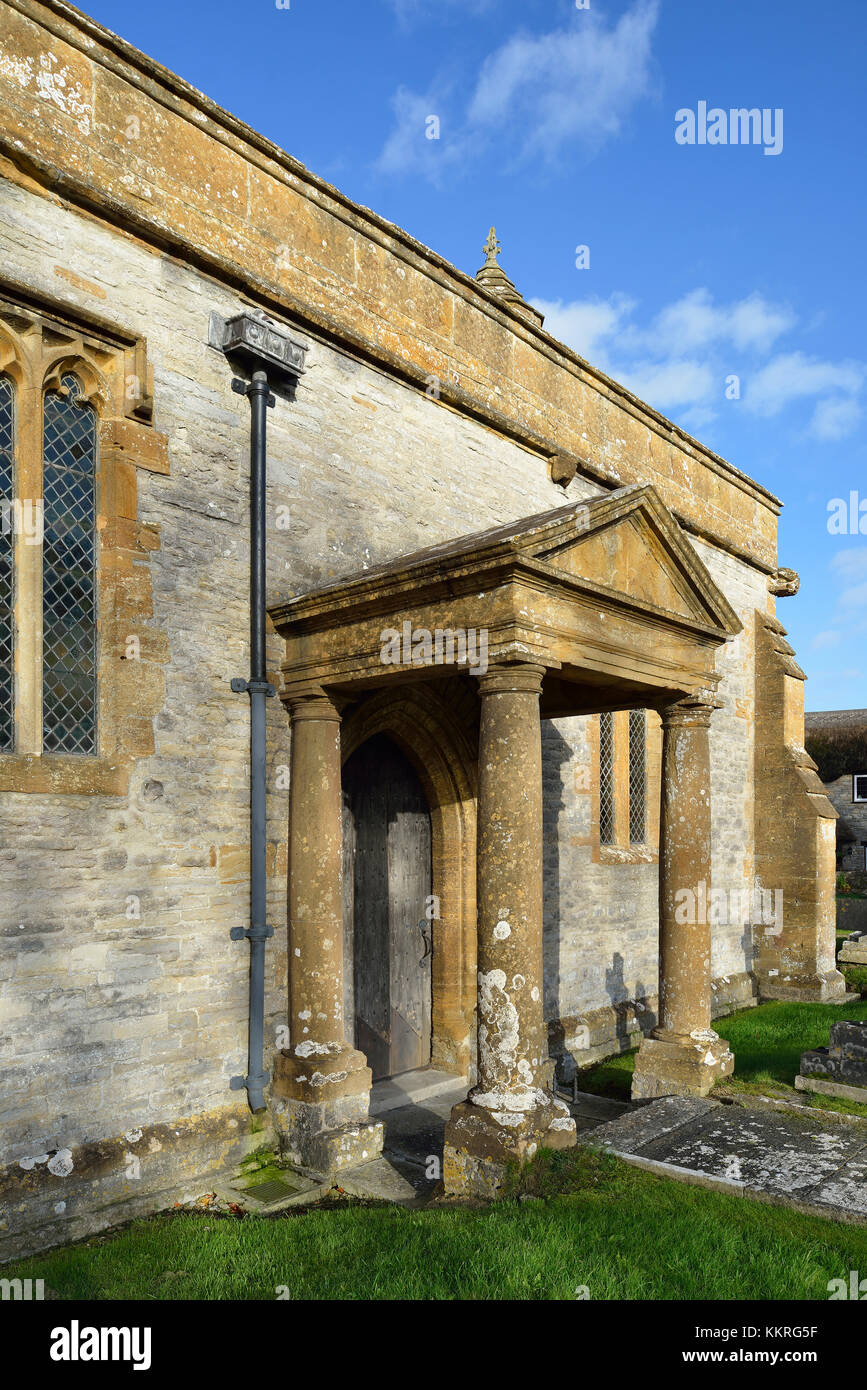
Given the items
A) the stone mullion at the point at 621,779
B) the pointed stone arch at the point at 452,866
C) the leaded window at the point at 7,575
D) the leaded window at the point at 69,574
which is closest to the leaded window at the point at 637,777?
the stone mullion at the point at 621,779

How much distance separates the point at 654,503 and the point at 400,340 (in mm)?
2897

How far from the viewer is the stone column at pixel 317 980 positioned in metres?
6.31

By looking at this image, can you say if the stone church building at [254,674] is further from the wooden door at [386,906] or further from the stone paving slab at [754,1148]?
the stone paving slab at [754,1148]

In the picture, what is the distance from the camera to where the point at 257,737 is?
656 centimetres

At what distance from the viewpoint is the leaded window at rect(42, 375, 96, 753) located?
5.69 metres

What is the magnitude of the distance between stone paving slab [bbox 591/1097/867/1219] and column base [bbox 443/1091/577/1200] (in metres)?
0.70

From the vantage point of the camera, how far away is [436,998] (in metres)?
8.73

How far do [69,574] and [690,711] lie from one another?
4.81m

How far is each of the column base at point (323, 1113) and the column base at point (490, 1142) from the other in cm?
88

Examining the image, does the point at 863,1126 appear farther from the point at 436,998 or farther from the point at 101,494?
the point at 101,494

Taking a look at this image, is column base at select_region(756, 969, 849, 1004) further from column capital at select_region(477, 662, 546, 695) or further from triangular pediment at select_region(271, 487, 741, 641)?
column capital at select_region(477, 662, 546, 695)

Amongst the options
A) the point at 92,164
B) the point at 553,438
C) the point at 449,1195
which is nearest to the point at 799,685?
the point at 553,438
